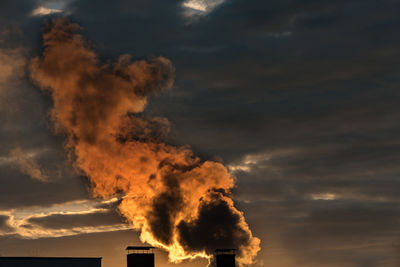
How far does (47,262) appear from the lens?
318ft

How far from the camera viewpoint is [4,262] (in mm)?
93188

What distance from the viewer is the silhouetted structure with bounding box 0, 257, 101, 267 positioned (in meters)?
93.5

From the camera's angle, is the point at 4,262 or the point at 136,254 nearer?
the point at 136,254

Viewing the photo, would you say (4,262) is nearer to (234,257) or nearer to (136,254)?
(136,254)

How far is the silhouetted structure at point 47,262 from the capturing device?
93.5 m

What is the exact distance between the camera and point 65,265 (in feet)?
322

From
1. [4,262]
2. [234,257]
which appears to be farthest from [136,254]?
[4,262]

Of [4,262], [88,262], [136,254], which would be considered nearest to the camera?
[136,254]

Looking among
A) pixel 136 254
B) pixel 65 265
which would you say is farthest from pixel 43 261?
pixel 136 254

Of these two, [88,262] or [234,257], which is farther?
[88,262]

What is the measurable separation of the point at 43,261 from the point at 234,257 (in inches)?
951

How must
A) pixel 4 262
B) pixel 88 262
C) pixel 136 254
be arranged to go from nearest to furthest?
pixel 136 254
pixel 4 262
pixel 88 262

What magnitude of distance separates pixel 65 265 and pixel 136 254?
20.4 meters

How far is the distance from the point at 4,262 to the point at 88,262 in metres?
10.3
